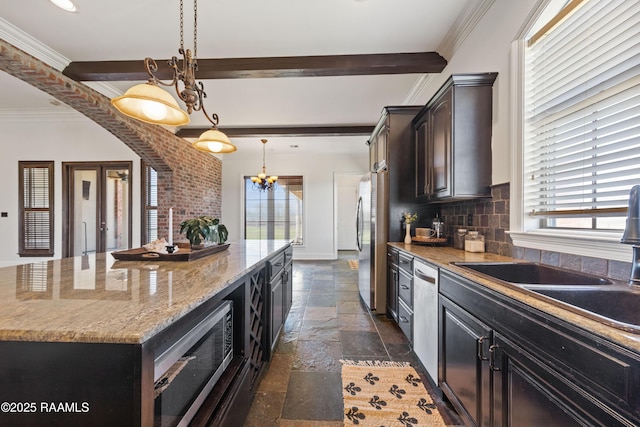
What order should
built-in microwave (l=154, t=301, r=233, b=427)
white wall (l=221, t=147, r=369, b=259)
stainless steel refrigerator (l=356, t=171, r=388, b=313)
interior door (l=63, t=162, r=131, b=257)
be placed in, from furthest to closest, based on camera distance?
white wall (l=221, t=147, r=369, b=259) → interior door (l=63, t=162, r=131, b=257) → stainless steel refrigerator (l=356, t=171, r=388, b=313) → built-in microwave (l=154, t=301, r=233, b=427)

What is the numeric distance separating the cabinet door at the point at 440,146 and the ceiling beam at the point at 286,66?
0.68 m

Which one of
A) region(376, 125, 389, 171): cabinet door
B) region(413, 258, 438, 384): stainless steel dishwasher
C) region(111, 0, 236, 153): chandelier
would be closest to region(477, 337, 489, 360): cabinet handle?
region(413, 258, 438, 384): stainless steel dishwasher

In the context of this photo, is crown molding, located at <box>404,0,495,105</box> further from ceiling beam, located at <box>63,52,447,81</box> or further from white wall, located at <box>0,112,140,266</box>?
white wall, located at <box>0,112,140,266</box>

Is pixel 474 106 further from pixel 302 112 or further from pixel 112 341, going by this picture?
pixel 302 112

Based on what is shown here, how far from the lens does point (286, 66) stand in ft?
9.23

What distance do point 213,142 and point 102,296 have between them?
6.05 feet

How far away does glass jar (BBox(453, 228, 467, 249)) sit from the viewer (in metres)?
2.41

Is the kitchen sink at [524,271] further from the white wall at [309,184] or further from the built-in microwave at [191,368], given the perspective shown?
the white wall at [309,184]

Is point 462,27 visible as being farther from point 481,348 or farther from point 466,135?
point 481,348

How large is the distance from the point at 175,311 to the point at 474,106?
7.85 feet

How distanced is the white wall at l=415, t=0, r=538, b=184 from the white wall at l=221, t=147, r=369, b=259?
4694mm

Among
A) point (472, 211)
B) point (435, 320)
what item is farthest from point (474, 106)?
point (435, 320)

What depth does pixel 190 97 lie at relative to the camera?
5.68 ft

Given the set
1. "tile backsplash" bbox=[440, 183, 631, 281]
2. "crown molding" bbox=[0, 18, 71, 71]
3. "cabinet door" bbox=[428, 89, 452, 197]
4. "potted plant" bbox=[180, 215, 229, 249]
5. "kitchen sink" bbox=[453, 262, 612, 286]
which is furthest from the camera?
"crown molding" bbox=[0, 18, 71, 71]
